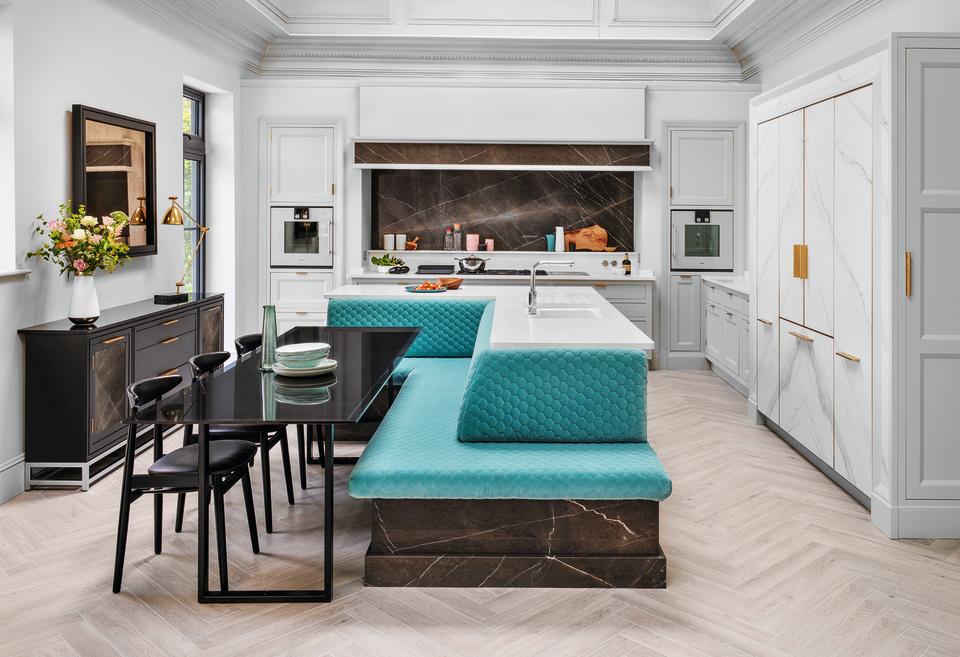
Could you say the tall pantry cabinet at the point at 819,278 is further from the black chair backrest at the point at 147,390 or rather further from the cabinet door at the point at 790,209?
the black chair backrest at the point at 147,390

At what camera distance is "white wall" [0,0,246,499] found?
13.4 ft

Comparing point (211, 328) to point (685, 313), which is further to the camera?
point (685, 313)

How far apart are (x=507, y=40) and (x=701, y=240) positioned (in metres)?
2.69

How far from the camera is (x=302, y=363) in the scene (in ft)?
10.7

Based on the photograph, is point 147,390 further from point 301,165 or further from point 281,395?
point 301,165

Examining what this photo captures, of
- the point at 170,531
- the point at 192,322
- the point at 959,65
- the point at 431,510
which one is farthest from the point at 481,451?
the point at 192,322

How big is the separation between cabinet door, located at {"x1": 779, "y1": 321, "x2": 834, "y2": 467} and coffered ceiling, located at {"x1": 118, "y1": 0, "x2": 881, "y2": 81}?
11.2 feet

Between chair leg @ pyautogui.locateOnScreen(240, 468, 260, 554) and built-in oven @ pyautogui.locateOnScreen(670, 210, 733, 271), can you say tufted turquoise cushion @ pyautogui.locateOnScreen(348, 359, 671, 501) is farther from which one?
built-in oven @ pyautogui.locateOnScreen(670, 210, 733, 271)

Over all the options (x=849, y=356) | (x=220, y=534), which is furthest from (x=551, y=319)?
(x=220, y=534)

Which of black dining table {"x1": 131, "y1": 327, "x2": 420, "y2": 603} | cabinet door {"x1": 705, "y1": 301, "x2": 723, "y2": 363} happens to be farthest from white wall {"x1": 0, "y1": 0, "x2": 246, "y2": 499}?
cabinet door {"x1": 705, "y1": 301, "x2": 723, "y2": 363}

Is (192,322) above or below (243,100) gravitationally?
below

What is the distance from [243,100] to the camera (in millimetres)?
7648

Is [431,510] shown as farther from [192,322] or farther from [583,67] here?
[583,67]

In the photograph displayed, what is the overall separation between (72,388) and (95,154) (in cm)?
156
